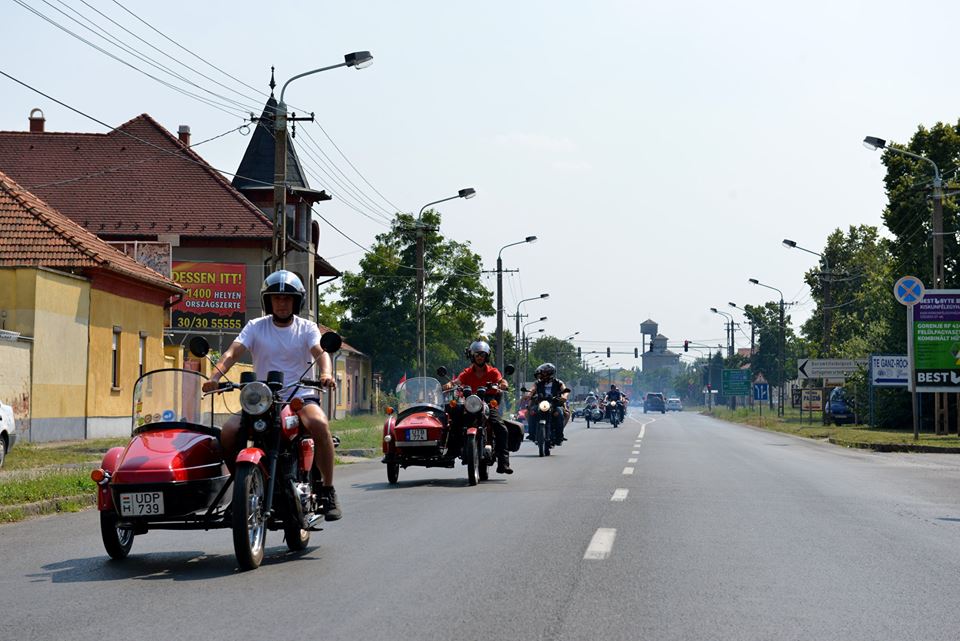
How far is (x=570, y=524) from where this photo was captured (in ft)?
35.6

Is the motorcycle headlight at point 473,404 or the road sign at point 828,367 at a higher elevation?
the road sign at point 828,367

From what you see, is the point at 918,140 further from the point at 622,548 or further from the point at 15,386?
the point at 622,548

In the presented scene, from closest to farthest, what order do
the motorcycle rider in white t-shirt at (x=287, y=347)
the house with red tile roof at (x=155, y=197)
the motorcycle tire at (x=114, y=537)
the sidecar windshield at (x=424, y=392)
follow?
the motorcycle tire at (x=114, y=537) < the motorcycle rider in white t-shirt at (x=287, y=347) < the sidecar windshield at (x=424, y=392) < the house with red tile roof at (x=155, y=197)

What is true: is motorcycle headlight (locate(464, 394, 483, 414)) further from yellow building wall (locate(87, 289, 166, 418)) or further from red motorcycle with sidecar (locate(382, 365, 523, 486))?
yellow building wall (locate(87, 289, 166, 418))

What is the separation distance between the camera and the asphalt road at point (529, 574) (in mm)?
6238

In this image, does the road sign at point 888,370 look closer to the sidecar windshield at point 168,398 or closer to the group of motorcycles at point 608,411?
the group of motorcycles at point 608,411

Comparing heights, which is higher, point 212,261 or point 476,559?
point 212,261

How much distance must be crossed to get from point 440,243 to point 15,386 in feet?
189

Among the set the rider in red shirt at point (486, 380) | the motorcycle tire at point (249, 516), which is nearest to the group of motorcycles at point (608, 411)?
the rider in red shirt at point (486, 380)

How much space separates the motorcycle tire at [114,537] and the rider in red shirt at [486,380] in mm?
8135

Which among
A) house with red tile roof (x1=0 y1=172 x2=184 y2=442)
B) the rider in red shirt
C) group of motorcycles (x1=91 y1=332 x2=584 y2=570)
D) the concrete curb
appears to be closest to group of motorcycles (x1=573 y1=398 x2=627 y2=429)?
the concrete curb

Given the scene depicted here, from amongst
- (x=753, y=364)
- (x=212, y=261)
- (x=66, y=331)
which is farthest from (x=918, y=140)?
(x=753, y=364)

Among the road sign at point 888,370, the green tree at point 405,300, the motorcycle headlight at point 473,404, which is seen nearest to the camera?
the motorcycle headlight at point 473,404

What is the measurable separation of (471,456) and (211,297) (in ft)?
114
